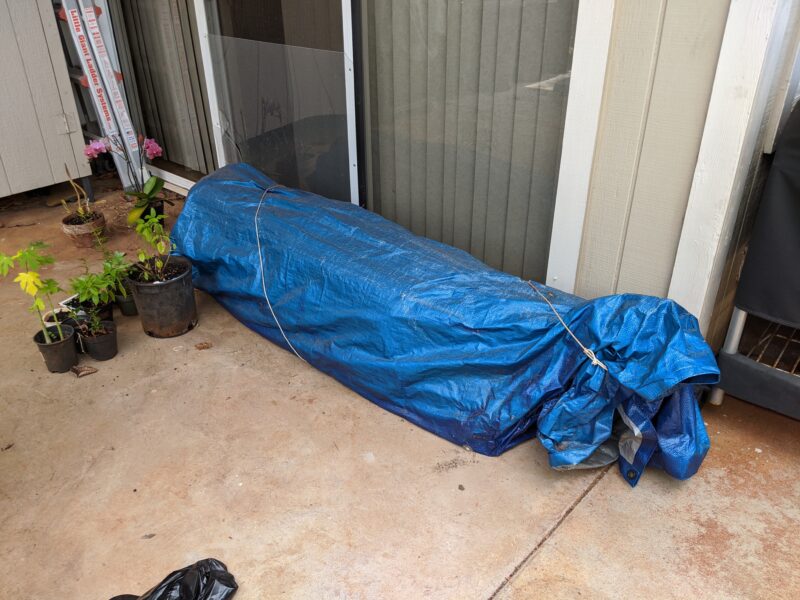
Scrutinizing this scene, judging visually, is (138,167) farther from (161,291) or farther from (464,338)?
(464,338)

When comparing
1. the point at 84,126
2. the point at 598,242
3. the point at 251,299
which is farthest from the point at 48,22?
the point at 598,242

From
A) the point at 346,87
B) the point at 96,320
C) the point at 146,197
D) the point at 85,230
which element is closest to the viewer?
the point at 96,320

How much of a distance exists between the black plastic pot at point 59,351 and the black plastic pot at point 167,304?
338 millimetres

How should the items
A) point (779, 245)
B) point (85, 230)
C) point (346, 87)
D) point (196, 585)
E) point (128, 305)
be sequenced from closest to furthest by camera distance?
1. point (196, 585)
2. point (779, 245)
3. point (346, 87)
4. point (128, 305)
5. point (85, 230)

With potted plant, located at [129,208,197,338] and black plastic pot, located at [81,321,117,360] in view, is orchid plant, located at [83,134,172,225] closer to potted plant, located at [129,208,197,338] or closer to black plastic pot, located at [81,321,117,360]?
potted plant, located at [129,208,197,338]

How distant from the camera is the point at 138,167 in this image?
4844mm

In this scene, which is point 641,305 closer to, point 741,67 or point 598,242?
point 598,242

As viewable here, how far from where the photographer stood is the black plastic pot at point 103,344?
3127 mm

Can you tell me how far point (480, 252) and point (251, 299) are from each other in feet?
3.77

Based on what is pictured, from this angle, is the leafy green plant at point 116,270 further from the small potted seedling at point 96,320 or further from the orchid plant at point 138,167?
the orchid plant at point 138,167

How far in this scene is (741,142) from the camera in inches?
Result: 87.9

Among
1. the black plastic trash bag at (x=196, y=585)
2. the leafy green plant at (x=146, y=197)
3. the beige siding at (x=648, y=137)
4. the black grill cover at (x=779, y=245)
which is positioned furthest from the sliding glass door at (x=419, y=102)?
the black plastic trash bag at (x=196, y=585)

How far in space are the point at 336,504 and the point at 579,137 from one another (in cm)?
167

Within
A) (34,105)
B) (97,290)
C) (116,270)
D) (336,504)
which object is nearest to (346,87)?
(116,270)
